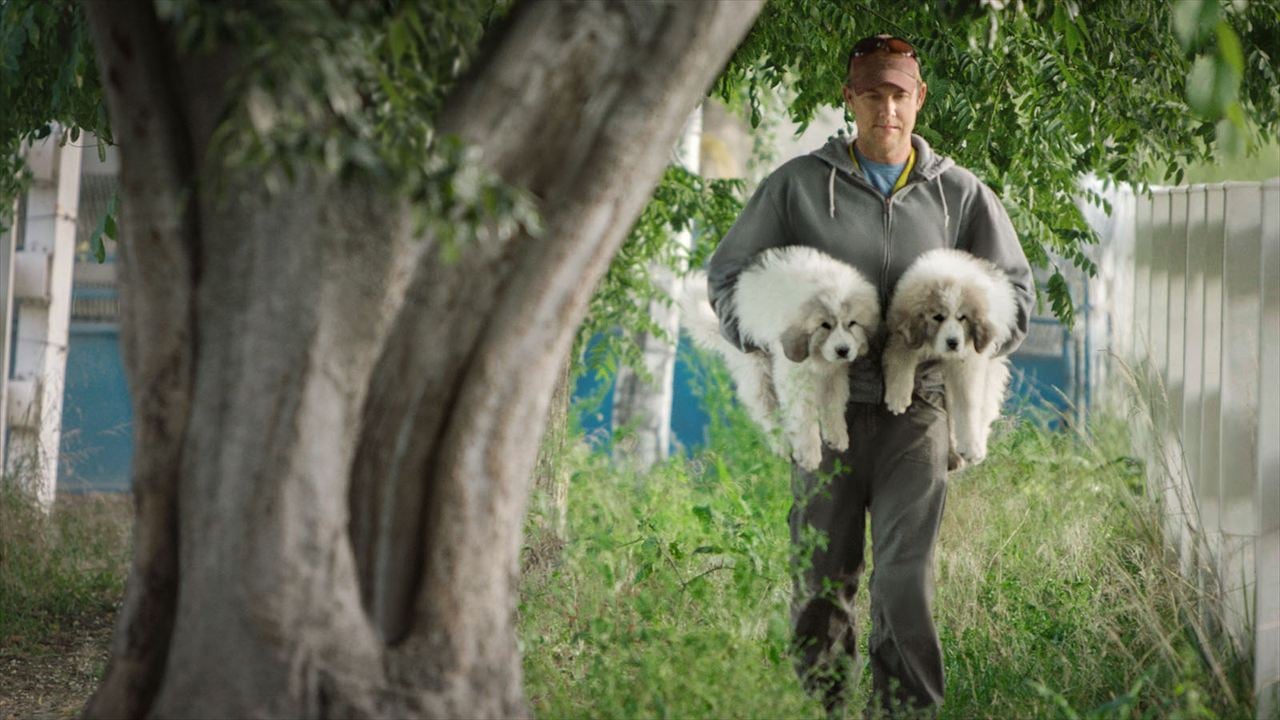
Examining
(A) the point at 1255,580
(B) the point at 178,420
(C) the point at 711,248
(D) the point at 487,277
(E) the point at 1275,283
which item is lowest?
(A) the point at 1255,580

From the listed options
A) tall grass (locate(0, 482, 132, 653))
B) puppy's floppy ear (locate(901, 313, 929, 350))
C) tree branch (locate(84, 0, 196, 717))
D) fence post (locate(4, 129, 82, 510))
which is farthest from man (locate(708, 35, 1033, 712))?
fence post (locate(4, 129, 82, 510))

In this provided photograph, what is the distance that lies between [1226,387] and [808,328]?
1.66m

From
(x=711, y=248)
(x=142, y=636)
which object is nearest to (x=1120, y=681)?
(x=142, y=636)

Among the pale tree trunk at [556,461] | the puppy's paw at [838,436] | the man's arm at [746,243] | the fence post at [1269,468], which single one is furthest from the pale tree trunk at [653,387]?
the fence post at [1269,468]

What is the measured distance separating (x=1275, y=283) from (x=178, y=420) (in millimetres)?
3397

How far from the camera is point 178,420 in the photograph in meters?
3.32

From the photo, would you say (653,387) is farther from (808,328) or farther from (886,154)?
(808,328)

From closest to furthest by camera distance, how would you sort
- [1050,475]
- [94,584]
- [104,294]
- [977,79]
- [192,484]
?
[192,484]
[977,79]
[94,584]
[1050,475]
[104,294]

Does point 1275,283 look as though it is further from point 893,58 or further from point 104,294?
point 104,294

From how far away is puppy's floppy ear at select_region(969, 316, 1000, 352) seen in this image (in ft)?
14.6

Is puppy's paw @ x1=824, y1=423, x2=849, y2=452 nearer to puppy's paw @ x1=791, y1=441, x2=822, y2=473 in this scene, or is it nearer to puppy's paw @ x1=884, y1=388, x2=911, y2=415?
puppy's paw @ x1=791, y1=441, x2=822, y2=473

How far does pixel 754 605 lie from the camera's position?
202 inches

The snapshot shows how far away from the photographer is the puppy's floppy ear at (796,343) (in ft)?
14.6

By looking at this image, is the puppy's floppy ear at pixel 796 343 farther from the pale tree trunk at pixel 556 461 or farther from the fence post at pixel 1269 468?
the pale tree trunk at pixel 556 461
